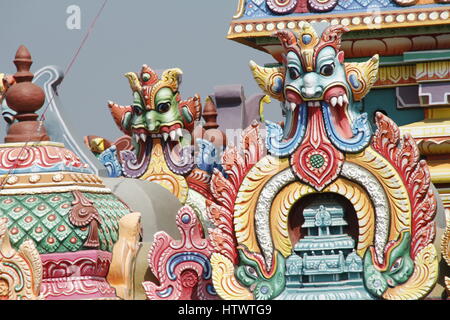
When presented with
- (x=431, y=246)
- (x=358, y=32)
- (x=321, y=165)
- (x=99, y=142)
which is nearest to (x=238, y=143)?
(x=321, y=165)

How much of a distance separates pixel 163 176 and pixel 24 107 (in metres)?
3.64

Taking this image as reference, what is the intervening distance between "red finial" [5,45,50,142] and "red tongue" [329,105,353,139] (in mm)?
2655

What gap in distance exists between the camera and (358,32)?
57.2ft

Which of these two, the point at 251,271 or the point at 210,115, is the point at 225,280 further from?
the point at 210,115

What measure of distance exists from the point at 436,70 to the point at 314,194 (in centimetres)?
337

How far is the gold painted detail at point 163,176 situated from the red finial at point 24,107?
340 cm

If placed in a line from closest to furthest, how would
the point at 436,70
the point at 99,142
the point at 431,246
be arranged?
the point at 431,246 < the point at 436,70 < the point at 99,142

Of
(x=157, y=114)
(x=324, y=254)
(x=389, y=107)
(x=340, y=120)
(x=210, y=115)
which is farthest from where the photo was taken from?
(x=210, y=115)

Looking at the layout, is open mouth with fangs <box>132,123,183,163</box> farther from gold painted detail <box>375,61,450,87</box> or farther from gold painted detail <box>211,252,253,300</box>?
gold painted detail <box>211,252,253,300</box>

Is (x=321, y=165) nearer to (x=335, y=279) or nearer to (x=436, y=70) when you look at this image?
(x=335, y=279)

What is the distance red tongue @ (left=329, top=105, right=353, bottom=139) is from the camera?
567 inches

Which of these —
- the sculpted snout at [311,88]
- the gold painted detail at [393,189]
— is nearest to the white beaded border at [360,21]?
the sculpted snout at [311,88]

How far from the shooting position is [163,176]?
705 inches

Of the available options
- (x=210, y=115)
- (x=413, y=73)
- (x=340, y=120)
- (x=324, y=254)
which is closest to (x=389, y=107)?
(x=413, y=73)
